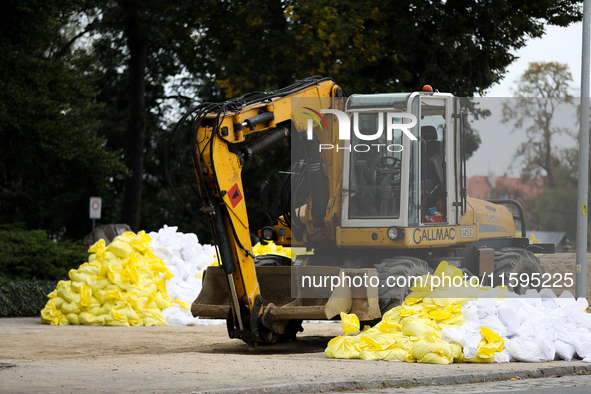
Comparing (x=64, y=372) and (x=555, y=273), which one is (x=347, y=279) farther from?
(x=555, y=273)

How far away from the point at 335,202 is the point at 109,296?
5.94 meters

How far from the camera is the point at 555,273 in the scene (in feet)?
48.6

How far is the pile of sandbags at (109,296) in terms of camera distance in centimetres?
1444

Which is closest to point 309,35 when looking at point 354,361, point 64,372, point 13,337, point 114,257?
point 114,257

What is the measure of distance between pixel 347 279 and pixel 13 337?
582 centimetres

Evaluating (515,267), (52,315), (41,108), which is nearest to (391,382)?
(515,267)

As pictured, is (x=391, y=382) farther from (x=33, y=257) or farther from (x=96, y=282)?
(x=33, y=257)

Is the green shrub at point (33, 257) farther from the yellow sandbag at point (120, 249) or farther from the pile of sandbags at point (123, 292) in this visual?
the yellow sandbag at point (120, 249)

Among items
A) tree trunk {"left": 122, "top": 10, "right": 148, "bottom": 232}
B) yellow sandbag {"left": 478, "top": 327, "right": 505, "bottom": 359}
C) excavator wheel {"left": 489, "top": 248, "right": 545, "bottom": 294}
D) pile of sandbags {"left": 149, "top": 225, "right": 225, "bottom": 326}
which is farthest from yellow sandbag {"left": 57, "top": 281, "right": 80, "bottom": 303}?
tree trunk {"left": 122, "top": 10, "right": 148, "bottom": 232}

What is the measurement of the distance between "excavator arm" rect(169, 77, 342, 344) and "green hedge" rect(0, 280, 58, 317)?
8.04 metres

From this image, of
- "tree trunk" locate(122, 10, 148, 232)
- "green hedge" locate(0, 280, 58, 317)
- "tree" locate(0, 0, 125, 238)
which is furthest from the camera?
"tree trunk" locate(122, 10, 148, 232)

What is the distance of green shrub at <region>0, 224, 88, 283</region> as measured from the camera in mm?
16828

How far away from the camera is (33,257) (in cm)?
1730

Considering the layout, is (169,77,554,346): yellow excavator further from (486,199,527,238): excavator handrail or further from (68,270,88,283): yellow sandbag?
(68,270,88,283): yellow sandbag
